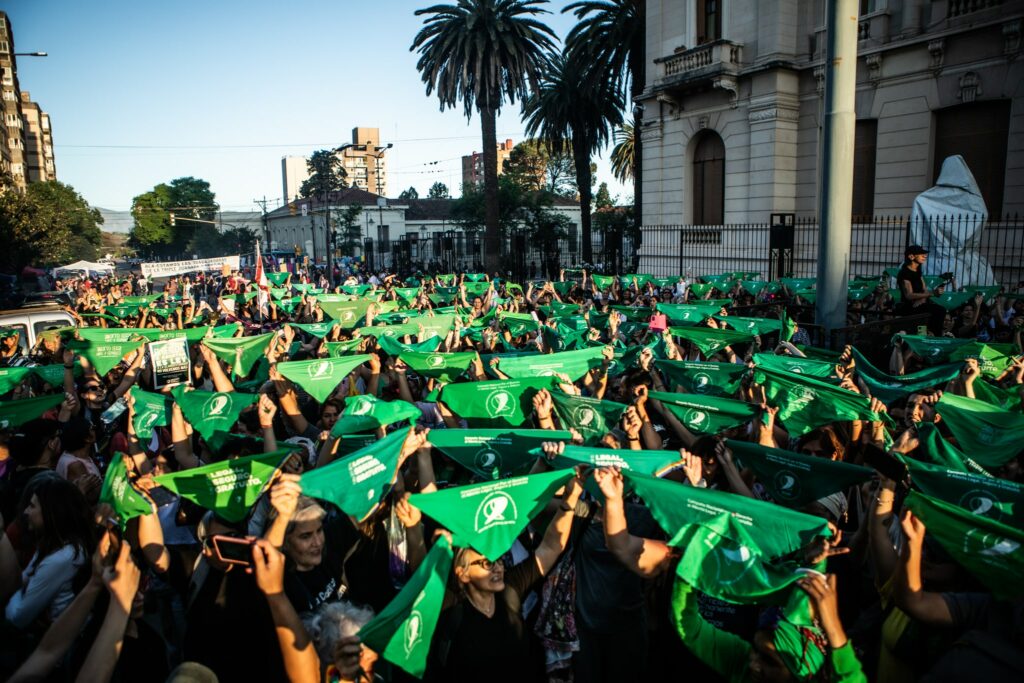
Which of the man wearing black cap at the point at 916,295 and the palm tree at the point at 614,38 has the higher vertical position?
the palm tree at the point at 614,38

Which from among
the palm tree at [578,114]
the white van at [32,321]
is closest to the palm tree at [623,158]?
the palm tree at [578,114]

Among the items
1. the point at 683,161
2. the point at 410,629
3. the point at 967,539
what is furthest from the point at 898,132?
the point at 410,629

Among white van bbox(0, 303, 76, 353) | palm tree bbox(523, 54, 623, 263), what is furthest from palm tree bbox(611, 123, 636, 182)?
white van bbox(0, 303, 76, 353)

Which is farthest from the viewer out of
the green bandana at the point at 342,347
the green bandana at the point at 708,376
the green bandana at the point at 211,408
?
the green bandana at the point at 342,347

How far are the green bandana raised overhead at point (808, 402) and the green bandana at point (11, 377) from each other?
7.95 metres

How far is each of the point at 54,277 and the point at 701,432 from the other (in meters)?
52.6

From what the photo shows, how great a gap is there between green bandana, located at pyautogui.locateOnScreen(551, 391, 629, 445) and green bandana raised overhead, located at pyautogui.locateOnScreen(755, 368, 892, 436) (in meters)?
1.37

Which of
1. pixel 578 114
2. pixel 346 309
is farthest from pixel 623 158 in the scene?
pixel 346 309

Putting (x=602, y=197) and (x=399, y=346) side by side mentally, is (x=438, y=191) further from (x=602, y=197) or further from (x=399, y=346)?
(x=399, y=346)

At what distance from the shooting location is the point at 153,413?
6.50 metres

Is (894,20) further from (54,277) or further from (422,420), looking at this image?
(54,277)

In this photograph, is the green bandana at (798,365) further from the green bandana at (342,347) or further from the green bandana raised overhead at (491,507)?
the green bandana at (342,347)

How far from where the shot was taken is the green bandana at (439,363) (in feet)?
26.2

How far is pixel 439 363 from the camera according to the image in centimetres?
805
